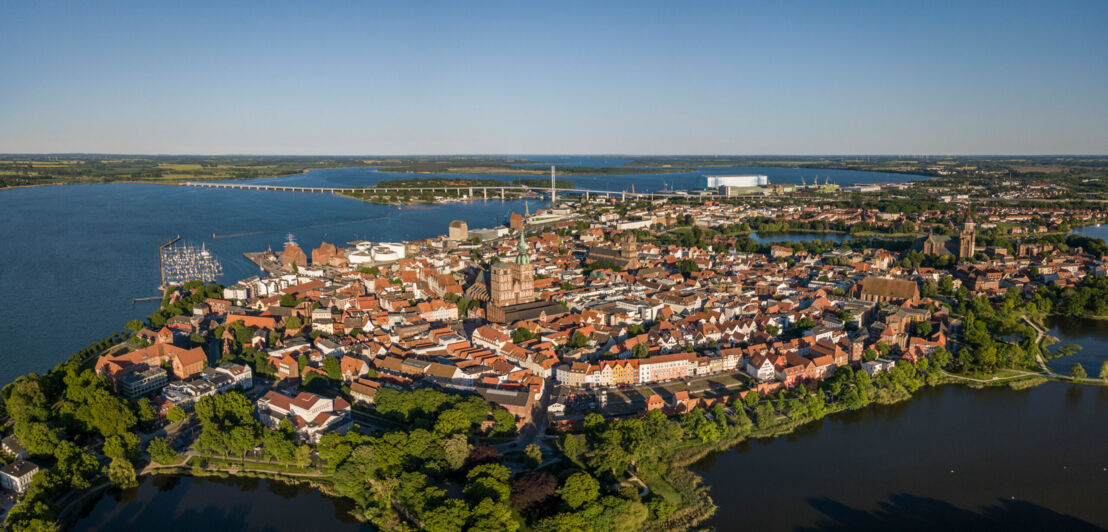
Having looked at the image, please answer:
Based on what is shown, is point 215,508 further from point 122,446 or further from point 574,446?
point 574,446

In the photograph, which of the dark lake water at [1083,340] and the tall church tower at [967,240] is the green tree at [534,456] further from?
the tall church tower at [967,240]

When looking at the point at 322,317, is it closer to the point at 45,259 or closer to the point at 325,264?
the point at 325,264

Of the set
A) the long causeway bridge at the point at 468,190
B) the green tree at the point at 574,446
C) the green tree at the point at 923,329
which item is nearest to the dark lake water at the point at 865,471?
the green tree at the point at 574,446

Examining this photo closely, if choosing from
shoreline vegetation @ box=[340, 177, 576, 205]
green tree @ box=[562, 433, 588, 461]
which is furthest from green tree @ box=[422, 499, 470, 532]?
shoreline vegetation @ box=[340, 177, 576, 205]

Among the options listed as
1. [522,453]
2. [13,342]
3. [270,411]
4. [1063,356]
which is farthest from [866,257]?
[13,342]

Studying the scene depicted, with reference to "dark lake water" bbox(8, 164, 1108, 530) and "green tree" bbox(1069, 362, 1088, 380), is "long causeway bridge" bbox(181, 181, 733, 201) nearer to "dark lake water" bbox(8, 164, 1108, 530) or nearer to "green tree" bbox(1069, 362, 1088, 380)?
"dark lake water" bbox(8, 164, 1108, 530)
